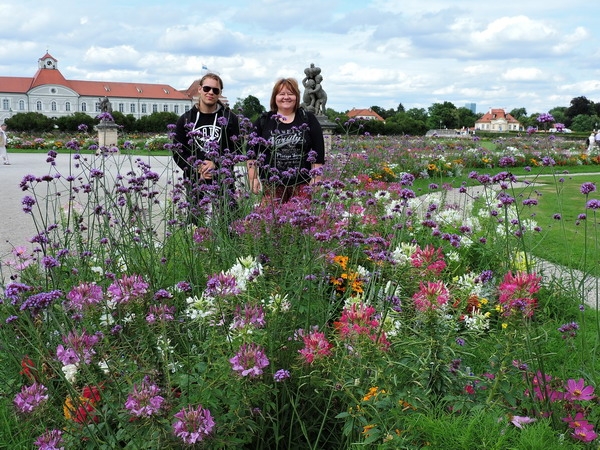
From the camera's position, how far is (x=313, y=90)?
587 inches

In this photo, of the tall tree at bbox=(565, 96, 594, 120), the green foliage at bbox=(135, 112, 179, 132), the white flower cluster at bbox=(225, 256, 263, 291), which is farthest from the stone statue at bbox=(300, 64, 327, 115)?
the tall tree at bbox=(565, 96, 594, 120)

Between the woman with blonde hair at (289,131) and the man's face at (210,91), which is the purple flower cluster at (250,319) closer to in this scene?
the woman with blonde hair at (289,131)

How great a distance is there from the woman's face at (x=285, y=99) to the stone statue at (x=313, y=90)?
9582mm

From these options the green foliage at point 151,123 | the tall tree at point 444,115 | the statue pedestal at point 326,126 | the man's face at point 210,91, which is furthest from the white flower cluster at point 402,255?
the tall tree at point 444,115

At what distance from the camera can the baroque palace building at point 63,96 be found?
106 m

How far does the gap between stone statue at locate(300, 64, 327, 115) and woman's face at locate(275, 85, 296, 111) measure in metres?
9.58

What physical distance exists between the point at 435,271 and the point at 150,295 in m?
1.31

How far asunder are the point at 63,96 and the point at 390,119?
61.1 meters

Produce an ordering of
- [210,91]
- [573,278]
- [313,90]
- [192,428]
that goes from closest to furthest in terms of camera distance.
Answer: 1. [192,428]
2. [573,278]
3. [210,91]
4. [313,90]

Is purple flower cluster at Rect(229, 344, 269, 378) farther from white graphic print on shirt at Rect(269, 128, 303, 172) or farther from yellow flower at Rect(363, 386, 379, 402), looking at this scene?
white graphic print on shirt at Rect(269, 128, 303, 172)

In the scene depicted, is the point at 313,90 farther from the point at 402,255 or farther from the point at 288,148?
the point at 402,255

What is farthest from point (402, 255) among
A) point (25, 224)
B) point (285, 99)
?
point (25, 224)

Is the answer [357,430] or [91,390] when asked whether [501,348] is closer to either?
[357,430]

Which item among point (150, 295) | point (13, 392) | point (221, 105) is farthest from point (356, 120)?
point (13, 392)
